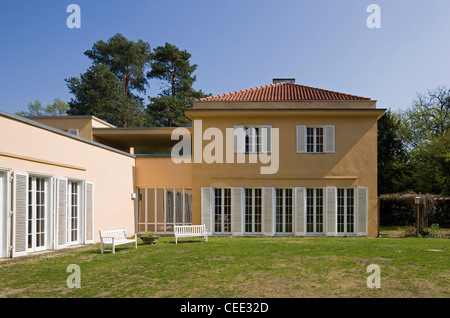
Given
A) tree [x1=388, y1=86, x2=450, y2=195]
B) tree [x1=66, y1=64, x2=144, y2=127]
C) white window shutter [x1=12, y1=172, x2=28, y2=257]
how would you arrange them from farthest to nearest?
tree [x1=66, y1=64, x2=144, y2=127], tree [x1=388, y1=86, x2=450, y2=195], white window shutter [x1=12, y1=172, x2=28, y2=257]

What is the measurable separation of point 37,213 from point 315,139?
11126 mm

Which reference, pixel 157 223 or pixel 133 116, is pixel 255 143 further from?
pixel 133 116

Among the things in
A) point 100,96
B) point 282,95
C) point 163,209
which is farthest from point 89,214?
point 100,96

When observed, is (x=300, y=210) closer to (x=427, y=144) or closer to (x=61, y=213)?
(x=61, y=213)

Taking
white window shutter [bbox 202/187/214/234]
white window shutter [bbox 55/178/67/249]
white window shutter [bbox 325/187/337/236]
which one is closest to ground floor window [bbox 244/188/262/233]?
white window shutter [bbox 202/187/214/234]

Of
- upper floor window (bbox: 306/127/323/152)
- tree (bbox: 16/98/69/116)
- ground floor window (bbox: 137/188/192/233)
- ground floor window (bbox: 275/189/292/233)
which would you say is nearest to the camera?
ground floor window (bbox: 275/189/292/233)

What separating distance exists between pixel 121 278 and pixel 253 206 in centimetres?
972

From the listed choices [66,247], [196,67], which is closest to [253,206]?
[66,247]

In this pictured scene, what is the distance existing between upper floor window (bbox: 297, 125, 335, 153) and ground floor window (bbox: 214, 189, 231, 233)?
11.9 ft

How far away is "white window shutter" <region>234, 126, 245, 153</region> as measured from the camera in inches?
682

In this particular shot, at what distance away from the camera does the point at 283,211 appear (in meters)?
17.2

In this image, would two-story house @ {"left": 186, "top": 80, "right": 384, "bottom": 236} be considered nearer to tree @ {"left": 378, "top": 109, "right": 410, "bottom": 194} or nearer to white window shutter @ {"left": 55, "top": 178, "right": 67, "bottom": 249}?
white window shutter @ {"left": 55, "top": 178, "right": 67, "bottom": 249}
